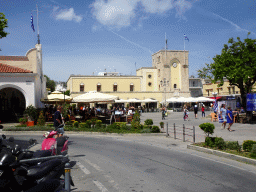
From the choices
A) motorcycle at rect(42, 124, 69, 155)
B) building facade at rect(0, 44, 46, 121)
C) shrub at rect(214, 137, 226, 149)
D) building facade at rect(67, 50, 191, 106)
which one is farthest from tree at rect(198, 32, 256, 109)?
building facade at rect(67, 50, 191, 106)

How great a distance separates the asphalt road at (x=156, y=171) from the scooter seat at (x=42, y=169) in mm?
1469

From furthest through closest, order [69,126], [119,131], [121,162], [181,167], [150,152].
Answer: [69,126] → [119,131] → [150,152] → [121,162] → [181,167]

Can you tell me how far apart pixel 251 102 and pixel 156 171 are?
57.7 feet

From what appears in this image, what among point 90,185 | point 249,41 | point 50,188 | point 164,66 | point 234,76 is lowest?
point 90,185

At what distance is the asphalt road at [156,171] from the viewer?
6.41 metres

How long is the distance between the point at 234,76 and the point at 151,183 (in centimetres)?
1877

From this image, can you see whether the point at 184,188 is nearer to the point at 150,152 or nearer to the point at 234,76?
the point at 150,152

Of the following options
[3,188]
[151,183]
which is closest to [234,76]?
[151,183]

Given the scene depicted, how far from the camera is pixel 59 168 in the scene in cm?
533

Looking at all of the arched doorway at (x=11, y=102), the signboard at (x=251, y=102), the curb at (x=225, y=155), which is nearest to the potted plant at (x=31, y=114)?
the arched doorway at (x=11, y=102)

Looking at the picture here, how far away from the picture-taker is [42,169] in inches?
191

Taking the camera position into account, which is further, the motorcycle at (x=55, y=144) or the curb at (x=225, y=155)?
the curb at (x=225, y=155)

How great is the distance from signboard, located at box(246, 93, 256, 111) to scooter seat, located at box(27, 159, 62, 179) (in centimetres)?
2071

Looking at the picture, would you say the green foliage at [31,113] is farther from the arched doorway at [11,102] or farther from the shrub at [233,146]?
the shrub at [233,146]
